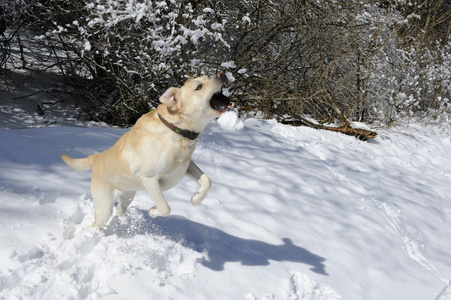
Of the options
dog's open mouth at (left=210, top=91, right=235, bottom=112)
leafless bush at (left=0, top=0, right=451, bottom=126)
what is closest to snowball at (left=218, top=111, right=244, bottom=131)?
dog's open mouth at (left=210, top=91, right=235, bottom=112)

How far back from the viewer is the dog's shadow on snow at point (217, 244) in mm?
3121

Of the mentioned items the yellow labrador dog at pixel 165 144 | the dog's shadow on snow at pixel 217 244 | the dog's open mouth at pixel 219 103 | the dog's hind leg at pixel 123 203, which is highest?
the dog's open mouth at pixel 219 103

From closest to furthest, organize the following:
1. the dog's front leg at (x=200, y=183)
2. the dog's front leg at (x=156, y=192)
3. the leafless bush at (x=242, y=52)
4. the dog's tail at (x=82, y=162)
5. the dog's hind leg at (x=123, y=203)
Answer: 1. the dog's front leg at (x=156, y=192)
2. the dog's front leg at (x=200, y=183)
3. the dog's tail at (x=82, y=162)
4. the dog's hind leg at (x=123, y=203)
5. the leafless bush at (x=242, y=52)

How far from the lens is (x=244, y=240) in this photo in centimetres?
339

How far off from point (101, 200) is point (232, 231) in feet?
3.80

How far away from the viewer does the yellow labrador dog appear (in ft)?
8.30

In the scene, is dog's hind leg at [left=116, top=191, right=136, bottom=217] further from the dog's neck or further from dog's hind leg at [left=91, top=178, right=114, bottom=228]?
the dog's neck

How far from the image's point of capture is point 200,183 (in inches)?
113

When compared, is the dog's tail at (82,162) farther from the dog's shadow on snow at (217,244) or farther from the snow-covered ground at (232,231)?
the dog's shadow on snow at (217,244)

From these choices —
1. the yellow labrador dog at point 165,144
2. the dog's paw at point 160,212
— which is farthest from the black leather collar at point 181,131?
the dog's paw at point 160,212

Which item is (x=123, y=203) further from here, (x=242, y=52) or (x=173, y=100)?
(x=242, y=52)

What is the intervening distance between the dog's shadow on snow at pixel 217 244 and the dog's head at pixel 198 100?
1136 millimetres

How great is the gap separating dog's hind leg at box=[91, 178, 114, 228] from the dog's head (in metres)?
0.84

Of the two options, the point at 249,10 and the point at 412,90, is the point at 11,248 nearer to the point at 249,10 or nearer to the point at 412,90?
the point at 249,10
